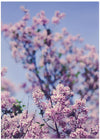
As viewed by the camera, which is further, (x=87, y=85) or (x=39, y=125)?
(x=87, y=85)

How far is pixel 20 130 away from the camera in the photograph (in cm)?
519

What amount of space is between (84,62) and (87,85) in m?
1.52

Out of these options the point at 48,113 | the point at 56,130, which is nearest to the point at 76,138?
the point at 56,130

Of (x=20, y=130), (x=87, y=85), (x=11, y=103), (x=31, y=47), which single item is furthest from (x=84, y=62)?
(x=20, y=130)

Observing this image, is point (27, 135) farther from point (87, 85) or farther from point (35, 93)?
point (87, 85)

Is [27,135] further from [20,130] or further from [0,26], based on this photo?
[0,26]

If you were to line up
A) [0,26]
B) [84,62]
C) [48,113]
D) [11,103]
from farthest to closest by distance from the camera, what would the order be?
[84,62] < [0,26] < [11,103] < [48,113]

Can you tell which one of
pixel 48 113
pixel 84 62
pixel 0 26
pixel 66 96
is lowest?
pixel 48 113

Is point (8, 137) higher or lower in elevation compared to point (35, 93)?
lower

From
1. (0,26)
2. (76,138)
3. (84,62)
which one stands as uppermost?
(0,26)

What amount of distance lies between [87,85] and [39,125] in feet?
22.0

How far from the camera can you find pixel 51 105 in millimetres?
5172

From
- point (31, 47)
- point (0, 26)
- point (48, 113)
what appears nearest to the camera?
point (48, 113)

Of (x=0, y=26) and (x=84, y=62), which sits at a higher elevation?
(x=0, y=26)
